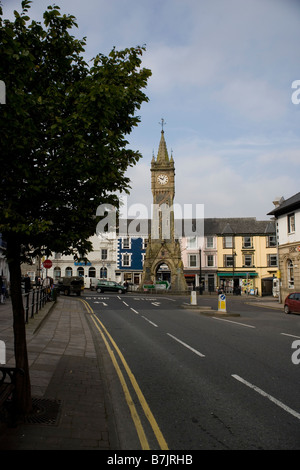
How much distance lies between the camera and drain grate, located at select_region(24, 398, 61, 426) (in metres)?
5.17

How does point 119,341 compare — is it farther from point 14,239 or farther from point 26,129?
point 26,129

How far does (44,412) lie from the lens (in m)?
5.52

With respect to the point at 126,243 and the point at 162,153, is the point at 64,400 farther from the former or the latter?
the point at 162,153

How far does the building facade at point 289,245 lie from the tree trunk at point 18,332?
2754cm

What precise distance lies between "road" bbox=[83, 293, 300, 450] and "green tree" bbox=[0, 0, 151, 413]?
212cm

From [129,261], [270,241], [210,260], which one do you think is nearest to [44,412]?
[210,260]

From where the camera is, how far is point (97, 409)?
19.0 feet

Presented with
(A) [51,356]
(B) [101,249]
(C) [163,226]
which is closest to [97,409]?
(A) [51,356]

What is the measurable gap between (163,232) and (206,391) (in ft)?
165

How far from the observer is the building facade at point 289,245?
2964cm

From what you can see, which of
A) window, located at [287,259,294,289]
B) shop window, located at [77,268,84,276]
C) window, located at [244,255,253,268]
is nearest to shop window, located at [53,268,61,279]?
shop window, located at [77,268,84,276]

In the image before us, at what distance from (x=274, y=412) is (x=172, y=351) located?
501 centimetres

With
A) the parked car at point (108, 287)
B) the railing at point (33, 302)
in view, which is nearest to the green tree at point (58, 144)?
the railing at point (33, 302)

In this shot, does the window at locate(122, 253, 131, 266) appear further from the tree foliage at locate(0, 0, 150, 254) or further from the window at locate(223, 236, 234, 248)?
the tree foliage at locate(0, 0, 150, 254)
